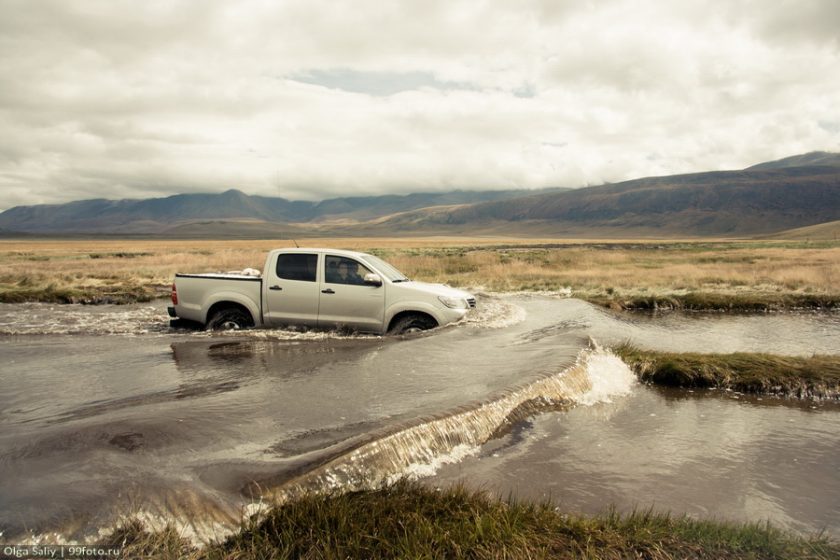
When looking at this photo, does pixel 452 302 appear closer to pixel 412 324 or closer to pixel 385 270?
pixel 412 324

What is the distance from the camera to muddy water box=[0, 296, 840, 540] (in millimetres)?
4734

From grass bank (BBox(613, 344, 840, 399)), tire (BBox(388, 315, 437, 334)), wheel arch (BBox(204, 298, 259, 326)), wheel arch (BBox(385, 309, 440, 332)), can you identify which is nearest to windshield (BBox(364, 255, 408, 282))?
wheel arch (BBox(385, 309, 440, 332))

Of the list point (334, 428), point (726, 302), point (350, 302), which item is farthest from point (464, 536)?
point (726, 302)

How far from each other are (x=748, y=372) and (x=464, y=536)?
7.78 m

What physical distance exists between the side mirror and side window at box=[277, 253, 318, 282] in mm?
1260

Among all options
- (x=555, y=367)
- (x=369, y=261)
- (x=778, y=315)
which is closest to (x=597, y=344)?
(x=555, y=367)

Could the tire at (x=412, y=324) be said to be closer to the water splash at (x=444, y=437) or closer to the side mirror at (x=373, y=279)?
the side mirror at (x=373, y=279)

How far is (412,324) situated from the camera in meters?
11.7

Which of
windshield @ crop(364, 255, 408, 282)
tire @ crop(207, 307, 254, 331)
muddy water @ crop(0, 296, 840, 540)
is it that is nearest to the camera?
muddy water @ crop(0, 296, 840, 540)

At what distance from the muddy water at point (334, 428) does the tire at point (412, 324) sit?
43 cm

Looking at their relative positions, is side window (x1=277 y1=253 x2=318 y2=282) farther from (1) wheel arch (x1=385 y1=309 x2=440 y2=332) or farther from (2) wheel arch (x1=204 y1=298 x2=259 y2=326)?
(1) wheel arch (x1=385 y1=309 x2=440 y2=332)

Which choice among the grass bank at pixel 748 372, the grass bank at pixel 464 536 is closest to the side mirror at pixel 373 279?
the grass bank at pixel 748 372

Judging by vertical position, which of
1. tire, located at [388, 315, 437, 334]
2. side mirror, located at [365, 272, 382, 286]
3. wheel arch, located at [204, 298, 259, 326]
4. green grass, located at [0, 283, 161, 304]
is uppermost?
side mirror, located at [365, 272, 382, 286]

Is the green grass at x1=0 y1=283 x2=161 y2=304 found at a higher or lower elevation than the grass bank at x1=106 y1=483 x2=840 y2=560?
higher
